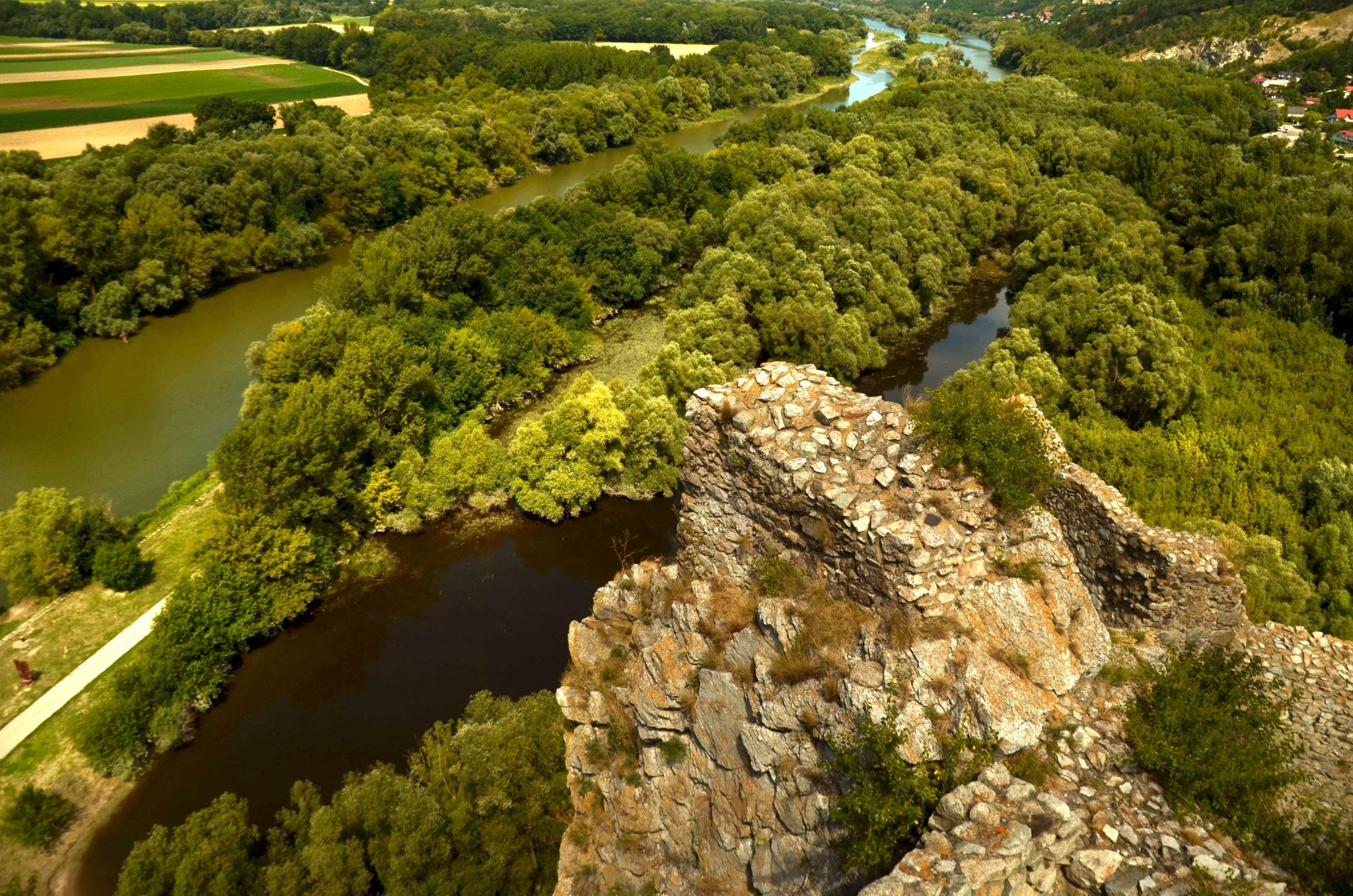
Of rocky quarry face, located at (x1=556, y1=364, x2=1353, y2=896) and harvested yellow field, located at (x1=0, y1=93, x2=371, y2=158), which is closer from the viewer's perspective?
rocky quarry face, located at (x1=556, y1=364, x2=1353, y2=896)

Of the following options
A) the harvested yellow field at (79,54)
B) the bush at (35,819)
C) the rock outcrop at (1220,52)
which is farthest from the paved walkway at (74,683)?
the rock outcrop at (1220,52)

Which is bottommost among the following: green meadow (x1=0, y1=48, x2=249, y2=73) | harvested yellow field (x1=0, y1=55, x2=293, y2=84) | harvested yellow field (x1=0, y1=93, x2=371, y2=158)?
harvested yellow field (x1=0, y1=93, x2=371, y2=158)

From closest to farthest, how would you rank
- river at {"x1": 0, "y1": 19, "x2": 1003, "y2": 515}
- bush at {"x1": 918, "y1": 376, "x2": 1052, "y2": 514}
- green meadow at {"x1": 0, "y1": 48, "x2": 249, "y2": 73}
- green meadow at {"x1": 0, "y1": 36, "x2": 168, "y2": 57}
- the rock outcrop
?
bush at {"x1": 918, "y1": 376, "x2": 1052, "y2": 514} → river at {"x1": 0, "y1": 19, "x2": 1003, "y2": 515} → green meadow at {"x1": 0, "y1": 48, "x2": 249, "y2": 73} → green meadow at {"x1": 0, "y1": 36, "x2": 168, "y2": 57} → the rock outcrop

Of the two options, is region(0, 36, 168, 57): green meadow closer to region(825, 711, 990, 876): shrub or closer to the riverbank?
the riverbank

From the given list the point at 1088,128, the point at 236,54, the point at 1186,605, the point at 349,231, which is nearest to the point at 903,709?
the point at 1186,605

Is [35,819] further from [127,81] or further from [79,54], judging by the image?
[79,54]

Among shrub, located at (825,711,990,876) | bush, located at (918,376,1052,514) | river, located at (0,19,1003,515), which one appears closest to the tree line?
river, located at (0,19,1003,515)

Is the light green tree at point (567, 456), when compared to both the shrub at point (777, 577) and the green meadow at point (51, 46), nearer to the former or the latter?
the shrub at point (777, 577)

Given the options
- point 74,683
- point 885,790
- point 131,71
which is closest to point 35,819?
point 74,683
